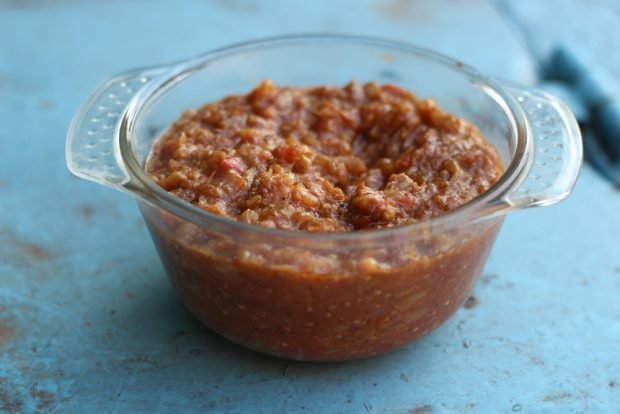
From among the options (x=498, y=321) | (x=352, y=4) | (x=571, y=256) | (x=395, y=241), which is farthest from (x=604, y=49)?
(x=395, y=241)

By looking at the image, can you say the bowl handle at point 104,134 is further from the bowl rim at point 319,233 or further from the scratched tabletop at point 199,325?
the scratched tabletop at point 199,325

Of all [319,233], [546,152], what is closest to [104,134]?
[319,233]

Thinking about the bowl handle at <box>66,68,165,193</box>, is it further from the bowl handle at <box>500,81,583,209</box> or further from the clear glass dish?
the bowl handle at <box>500,81,583,209</box>

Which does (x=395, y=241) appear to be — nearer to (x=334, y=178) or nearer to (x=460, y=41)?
(x=334, y=178)

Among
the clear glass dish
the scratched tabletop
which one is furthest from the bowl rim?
the scratched tabletop

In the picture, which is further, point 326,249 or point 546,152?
point 546,152

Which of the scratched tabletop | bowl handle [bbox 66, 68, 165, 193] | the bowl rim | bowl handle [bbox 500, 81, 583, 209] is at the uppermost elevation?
bowl handle [bbox 500, 81, 583, 209]

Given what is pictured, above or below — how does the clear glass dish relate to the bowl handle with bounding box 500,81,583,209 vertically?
below

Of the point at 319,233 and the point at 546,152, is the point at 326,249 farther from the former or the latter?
the point at 546,152
